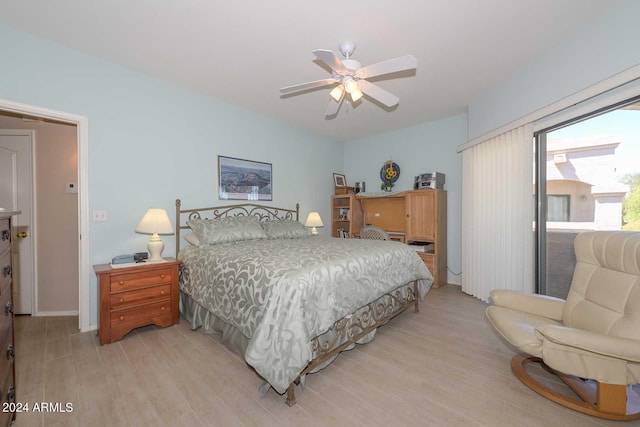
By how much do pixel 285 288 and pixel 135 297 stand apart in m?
1.81

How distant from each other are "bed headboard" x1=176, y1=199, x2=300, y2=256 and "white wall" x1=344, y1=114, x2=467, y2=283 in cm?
193

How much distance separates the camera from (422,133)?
4.87 metres

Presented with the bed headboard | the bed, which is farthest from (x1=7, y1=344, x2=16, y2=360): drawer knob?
the bed headboard

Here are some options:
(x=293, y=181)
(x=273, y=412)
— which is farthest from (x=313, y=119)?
(x=273, y=412)

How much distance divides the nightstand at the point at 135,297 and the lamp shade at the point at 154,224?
343mm

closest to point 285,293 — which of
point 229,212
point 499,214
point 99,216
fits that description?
point 99,216

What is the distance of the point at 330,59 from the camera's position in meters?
1.99

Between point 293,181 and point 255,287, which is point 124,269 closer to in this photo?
point 255,287

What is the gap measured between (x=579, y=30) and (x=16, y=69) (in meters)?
5.05

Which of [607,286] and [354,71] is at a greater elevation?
[354,71]

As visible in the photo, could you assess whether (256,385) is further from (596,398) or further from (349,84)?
(349,84)

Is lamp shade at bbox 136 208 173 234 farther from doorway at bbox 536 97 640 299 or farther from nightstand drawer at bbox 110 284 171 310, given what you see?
doorway at bbox 536 97 640 299

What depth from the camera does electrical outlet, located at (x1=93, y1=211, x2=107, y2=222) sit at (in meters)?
2.75

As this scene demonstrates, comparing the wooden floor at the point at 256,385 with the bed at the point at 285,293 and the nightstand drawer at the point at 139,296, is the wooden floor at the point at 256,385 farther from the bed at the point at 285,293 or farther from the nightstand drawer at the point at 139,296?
the nightstand drawer at the point at 139,296
